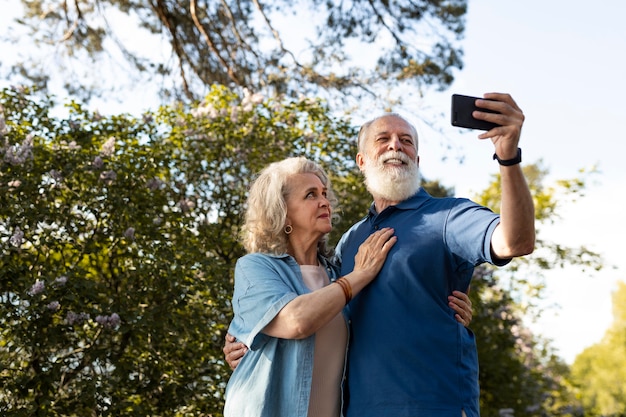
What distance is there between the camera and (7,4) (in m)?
9.15

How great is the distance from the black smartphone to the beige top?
858 mm

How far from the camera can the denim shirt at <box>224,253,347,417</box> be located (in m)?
2.55

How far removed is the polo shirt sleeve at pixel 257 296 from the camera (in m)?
2.53

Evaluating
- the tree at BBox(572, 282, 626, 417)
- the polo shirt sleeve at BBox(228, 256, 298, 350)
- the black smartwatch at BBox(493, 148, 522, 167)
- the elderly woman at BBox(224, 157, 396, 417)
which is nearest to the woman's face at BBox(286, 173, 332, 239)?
the elderly woman at BBox(224, 157, 396, 417)

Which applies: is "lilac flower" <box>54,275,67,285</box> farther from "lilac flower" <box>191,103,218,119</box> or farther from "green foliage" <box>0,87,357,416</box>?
"lilac flower" <box>191,103,218,119</box>

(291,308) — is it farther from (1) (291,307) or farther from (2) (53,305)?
(2) (53,305)

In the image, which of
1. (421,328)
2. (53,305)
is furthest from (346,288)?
(53,305)

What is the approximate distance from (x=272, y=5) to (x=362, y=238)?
6.71m

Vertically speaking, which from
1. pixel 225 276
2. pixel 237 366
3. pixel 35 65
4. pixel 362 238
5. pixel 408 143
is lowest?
pixel 237 366

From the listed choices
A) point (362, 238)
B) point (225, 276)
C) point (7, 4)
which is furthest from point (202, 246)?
point (7, 4)

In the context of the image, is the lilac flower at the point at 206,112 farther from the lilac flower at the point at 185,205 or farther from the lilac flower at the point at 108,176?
the lilac flower at the point at 108,176

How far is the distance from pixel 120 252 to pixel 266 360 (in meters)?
2.88

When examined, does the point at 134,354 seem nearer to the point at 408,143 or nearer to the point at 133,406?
the point at 133,406

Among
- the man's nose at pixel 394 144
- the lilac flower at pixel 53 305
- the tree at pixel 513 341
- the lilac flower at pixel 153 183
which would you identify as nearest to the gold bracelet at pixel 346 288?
the man's nose at pixel 394 144
